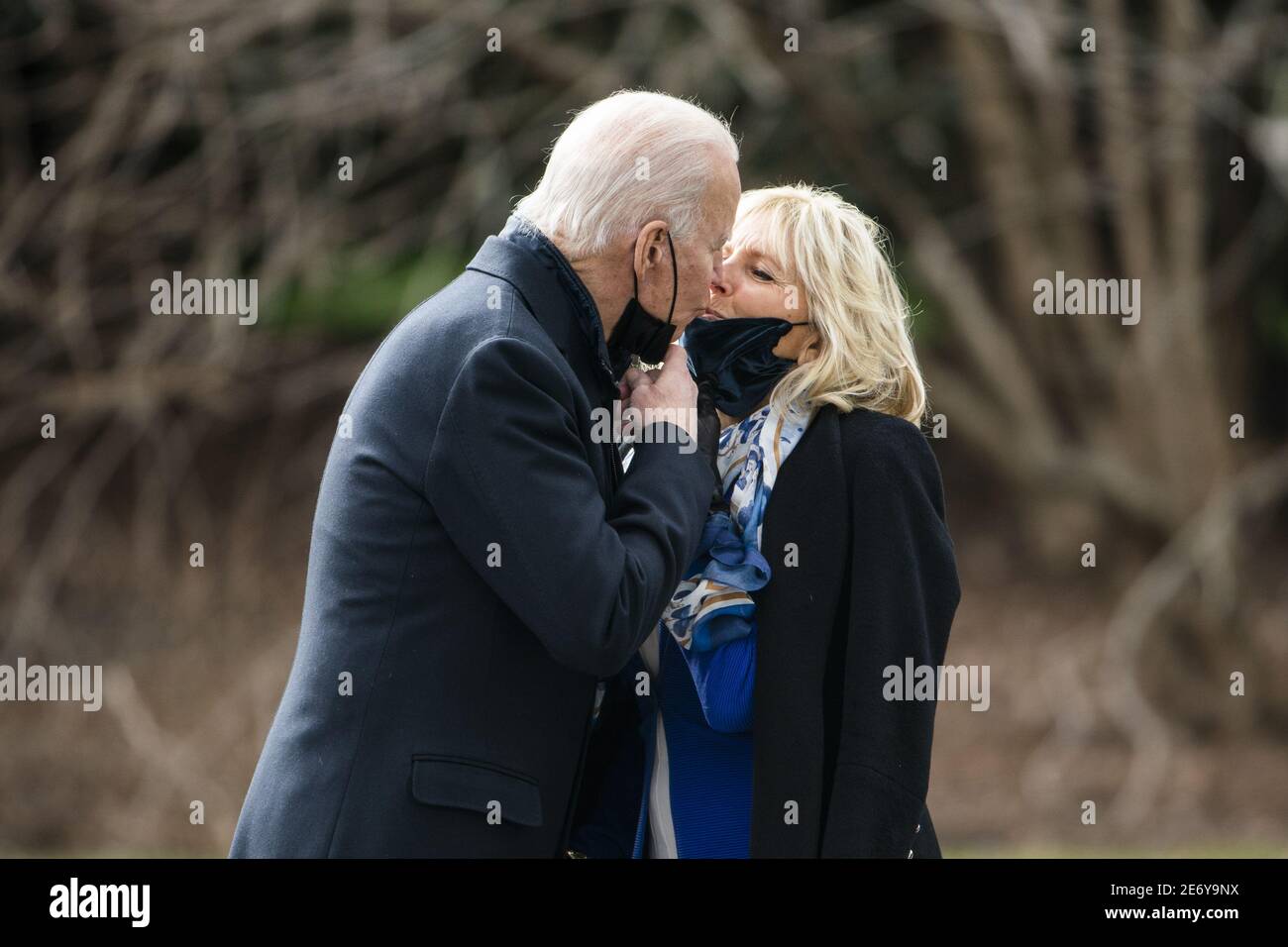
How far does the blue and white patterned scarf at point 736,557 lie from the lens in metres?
2.21

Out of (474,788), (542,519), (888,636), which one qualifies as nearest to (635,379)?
(542,519)

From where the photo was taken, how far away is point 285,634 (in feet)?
27.2

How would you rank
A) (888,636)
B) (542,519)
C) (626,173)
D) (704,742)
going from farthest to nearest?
(704,742)
(888,636)
(626,173)
(542,519)

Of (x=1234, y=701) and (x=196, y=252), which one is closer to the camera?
(x=196, y=252)

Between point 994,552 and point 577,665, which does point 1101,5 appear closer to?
point 994,552

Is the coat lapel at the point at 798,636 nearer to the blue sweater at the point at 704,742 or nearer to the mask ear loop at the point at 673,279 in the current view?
the blue sweater at the point at 704,742

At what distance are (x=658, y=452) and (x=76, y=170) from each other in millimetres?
5384

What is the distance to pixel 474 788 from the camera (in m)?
1.97

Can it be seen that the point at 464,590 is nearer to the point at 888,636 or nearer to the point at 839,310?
the point at 888,636

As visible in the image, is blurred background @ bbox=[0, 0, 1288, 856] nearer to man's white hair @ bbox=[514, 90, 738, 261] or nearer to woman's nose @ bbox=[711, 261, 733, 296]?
woman's nose @ bbox=[711, 261, 733, 296]

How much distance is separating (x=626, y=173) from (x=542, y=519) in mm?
548

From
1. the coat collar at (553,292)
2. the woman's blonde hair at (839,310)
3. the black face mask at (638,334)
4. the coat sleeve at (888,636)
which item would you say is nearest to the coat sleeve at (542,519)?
the coat collar at (553,292)

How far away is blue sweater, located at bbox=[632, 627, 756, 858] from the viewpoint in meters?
2.23

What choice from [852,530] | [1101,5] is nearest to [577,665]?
[852,530]
